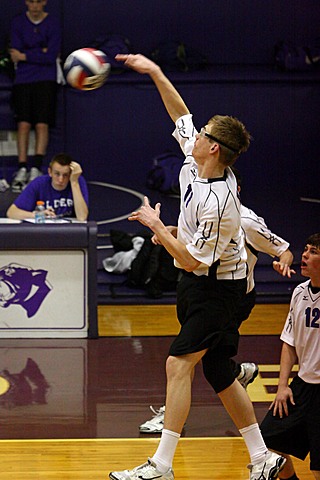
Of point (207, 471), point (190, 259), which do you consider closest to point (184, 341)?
point (190, 259)

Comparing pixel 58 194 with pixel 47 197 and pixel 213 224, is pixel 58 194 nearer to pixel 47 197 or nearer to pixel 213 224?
pixel 47 197

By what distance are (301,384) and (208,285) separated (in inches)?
26.0

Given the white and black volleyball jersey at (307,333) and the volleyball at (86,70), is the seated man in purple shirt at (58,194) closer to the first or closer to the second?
the volleyball at (86,70)

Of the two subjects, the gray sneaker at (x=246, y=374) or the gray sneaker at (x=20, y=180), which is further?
the gray sneaker at (x=20, y=180)

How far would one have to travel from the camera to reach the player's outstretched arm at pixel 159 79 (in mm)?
5203

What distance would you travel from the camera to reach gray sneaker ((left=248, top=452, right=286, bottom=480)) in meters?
4.77

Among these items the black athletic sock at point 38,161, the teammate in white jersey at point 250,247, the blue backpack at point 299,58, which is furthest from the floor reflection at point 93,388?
the blue backpack at point 299,58

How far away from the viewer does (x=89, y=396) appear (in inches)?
249

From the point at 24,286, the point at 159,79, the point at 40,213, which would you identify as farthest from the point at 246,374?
the point at 40,213

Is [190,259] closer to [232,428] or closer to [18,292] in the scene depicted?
[232,428]

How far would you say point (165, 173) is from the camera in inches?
471

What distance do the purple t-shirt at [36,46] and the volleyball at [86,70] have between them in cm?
577

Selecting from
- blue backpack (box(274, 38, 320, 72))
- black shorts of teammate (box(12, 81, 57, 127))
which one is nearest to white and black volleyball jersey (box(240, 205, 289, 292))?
black shorts of teammate (box(12, 81, 57, 127))

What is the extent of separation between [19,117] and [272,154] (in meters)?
3.38
